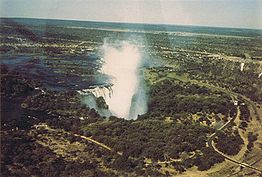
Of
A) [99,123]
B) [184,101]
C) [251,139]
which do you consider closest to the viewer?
[251,139]

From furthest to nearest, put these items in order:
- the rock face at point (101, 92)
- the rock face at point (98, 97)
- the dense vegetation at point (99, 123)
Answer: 1. the rock face at point (101, 92)
2. the rock face at point (98, 97)
3. the dense vegetation at point (99, 123)

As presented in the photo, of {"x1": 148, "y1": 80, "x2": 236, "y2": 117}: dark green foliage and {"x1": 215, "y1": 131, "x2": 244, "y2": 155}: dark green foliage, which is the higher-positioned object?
{"x1": 148, "y1": 80, "x2": 236, "y2": 117}: dark green foliage

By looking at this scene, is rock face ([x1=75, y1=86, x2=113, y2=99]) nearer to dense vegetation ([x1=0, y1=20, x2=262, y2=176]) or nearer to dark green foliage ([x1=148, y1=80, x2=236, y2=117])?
dense vegetation ([x1=0, y1=20, x2=262, y2=176])

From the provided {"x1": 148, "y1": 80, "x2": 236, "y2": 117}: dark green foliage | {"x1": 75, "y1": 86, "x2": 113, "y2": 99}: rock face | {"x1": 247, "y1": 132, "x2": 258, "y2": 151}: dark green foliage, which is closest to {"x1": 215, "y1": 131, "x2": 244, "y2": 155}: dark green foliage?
{"x1": 247, "y1": 132, "x2": 258, "y2": 151}: dark green foliage

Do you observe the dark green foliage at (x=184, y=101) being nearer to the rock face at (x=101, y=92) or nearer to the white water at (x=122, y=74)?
the white water at (x=122, y=74)

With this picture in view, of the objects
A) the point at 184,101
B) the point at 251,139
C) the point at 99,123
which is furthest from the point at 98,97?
the point at 251,139

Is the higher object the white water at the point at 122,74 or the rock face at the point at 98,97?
the white water at the point at 122,74

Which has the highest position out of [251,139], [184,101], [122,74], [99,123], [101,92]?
[122,74]

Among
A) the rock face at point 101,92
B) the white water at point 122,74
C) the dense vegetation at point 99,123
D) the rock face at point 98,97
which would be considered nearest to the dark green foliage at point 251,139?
the dense vegetation at point 99,123

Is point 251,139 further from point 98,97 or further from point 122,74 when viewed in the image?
point 122,74

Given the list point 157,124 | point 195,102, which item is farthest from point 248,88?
point 157,124

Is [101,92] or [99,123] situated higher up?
[101,92]
